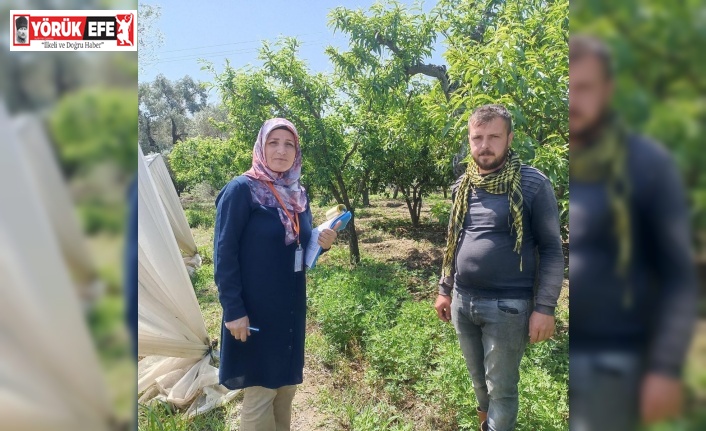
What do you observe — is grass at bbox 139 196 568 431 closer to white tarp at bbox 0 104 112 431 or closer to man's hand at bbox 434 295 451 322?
man's hand at bbox 434 295 451 322

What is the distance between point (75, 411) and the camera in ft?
2.42

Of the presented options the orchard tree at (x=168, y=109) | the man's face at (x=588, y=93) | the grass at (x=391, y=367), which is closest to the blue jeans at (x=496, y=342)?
the grass at (x=391, y=367)

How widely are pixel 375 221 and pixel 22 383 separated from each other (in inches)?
392

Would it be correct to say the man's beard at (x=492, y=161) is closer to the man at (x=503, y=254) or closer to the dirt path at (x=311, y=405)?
the man at (x=503, y=254)

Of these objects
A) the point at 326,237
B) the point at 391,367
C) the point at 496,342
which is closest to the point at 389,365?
the point at 391,367

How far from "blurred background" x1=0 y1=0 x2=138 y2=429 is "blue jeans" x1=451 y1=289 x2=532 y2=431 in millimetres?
1389

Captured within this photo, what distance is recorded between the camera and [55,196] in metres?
0.72

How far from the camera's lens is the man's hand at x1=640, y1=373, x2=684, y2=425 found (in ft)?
1.87

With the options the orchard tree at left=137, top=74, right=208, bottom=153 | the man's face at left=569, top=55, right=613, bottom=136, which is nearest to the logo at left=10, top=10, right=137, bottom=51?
the man's face at left=569, top=55, right=613, bottom=136

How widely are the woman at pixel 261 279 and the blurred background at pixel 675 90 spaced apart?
140 cm

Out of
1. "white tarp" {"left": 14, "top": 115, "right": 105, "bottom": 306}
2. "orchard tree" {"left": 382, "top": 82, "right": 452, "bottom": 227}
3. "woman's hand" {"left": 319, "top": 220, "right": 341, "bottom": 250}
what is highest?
"orchard tree" {"left": 382, "top": 82, "right": 452, "bottom": 227}

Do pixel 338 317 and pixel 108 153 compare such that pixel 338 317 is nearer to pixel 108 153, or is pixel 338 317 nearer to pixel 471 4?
pixel 108 153

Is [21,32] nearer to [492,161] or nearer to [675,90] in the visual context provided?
[675,90]

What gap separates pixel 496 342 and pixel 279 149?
50.4 inches
